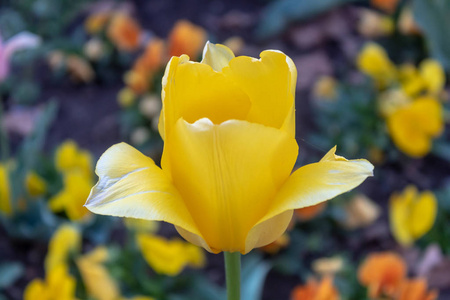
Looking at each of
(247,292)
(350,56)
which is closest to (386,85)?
(350,56)

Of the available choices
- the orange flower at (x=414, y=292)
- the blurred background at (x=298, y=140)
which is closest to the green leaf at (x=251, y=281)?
the blurred background at (x=298, y=140)

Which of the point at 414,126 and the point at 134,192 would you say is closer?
the point at 134,192

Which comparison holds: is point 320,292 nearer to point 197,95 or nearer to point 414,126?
point 197,95

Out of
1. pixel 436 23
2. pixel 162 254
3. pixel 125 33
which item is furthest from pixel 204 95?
pixel 125 33

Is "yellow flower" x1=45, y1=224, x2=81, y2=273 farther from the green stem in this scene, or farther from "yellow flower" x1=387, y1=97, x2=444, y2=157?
"yellow flower" x1=387, y1=97, x2=444, y2=157

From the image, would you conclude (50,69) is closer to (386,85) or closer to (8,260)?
(8,260)

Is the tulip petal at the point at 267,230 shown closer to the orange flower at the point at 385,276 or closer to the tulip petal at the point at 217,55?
the tulip petal at the point at 217,55
